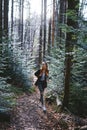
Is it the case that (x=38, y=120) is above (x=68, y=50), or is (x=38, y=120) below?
below

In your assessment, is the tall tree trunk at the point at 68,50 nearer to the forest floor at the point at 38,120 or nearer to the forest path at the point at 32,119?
the forest floor at the point at 38,120

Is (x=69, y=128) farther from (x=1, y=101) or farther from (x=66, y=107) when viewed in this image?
(x=1, y=101)

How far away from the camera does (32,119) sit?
9.88 m

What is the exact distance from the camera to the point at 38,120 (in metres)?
9.84

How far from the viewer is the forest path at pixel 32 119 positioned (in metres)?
9.12

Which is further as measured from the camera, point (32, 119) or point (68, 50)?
point (32, 119)

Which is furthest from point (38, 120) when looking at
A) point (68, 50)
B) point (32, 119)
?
point (68, 50)

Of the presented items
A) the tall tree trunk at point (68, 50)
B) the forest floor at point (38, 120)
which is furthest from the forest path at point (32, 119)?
the tall tree trunk at point (68, 50)

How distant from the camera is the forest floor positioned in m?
9.04

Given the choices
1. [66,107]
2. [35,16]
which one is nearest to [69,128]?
[66,107]

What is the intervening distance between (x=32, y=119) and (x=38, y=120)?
0.25 meters

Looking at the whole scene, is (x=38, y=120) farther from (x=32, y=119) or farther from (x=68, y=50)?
(x=68, y=50)

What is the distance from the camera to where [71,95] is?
11930 millimetres

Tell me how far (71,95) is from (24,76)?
447 cm
